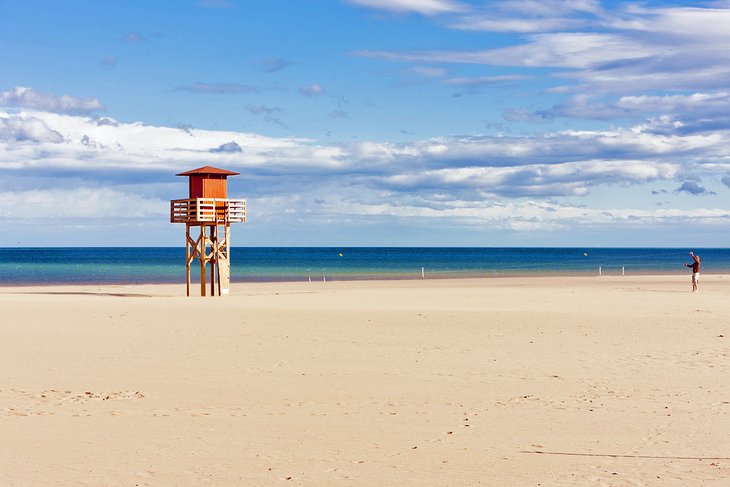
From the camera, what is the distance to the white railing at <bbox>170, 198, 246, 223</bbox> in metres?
36.3

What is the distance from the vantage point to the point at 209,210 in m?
36.4

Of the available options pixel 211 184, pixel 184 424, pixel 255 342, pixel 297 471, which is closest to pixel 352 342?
pixel 255 342

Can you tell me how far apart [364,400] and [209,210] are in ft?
83.6

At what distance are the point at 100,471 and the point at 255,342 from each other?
33.1 feet

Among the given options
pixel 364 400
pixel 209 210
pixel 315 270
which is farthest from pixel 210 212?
pixel 315 270

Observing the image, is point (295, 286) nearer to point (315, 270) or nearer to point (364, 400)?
point (315, 270)

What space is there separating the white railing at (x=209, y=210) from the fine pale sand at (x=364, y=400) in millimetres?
13521

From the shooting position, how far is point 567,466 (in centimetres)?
838

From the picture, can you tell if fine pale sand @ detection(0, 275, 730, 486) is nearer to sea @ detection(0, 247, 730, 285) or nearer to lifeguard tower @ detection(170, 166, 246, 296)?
lifeguard tower @ detection(170, 166, 246, 296)

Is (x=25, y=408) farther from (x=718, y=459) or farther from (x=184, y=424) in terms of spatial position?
(x=718, y=459)

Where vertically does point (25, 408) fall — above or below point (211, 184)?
below

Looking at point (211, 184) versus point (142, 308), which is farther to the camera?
point (211, 184)

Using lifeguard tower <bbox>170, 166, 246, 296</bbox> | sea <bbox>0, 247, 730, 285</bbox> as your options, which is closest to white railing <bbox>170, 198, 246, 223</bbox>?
lifeguard tower <bbox>170, 166, 246, 296</bbox>

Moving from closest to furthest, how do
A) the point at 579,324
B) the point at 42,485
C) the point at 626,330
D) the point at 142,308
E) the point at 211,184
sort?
1. the point at 42,485
2. the point at 626,330
3. the point at 579,324
4. the point at 142,308
5. the point at 211,184
